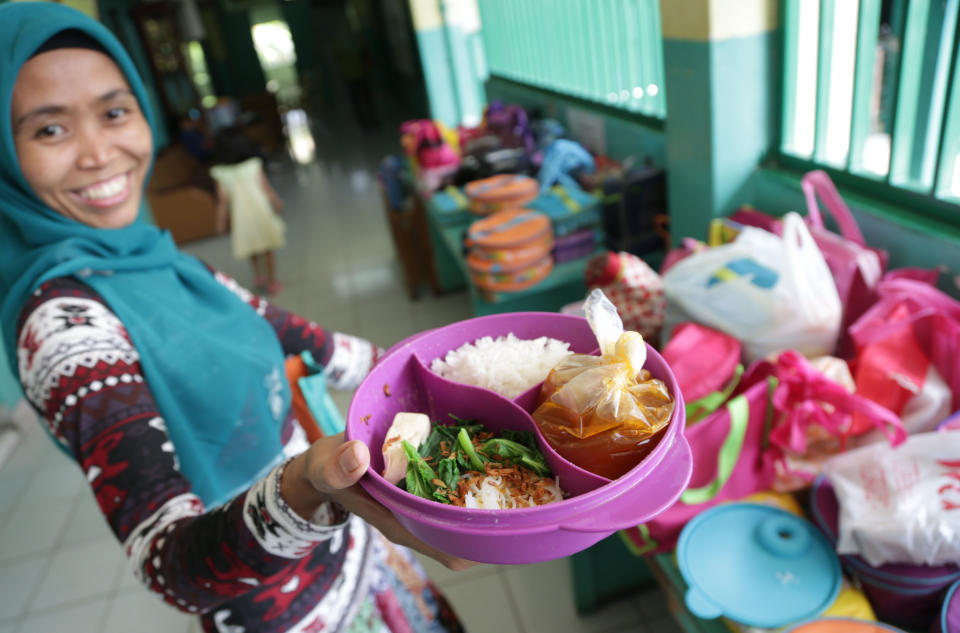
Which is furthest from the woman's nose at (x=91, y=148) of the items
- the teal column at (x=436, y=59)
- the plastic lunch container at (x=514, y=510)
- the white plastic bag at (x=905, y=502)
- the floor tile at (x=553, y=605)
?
the teal column at (x=436, y=59)

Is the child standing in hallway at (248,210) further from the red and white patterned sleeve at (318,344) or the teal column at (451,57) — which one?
the red and white patterned sleeve at (318,344)

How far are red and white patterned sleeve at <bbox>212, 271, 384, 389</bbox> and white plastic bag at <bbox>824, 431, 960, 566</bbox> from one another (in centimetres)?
101

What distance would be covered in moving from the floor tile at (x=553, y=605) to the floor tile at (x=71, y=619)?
5.35ft

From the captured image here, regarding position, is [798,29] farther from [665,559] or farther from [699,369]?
[665,559]

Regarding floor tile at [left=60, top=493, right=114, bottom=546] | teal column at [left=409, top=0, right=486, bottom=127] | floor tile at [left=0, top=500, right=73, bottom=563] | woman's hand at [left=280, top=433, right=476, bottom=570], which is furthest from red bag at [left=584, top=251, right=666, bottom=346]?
teal column at [left=409, top=0, right=486, bottom=127]

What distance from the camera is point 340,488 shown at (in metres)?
0.66

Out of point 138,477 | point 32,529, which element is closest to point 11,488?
point 32,529

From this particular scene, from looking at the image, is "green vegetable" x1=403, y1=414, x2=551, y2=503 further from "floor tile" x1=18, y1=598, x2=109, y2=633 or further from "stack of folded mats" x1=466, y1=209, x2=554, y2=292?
"floor tile" x1=18, y1=598, x2=109, y2=633

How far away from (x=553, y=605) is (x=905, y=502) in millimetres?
1417

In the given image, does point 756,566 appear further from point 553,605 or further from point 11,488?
point 11,488

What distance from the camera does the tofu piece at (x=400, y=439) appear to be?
67cm

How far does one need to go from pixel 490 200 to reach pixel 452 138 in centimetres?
141

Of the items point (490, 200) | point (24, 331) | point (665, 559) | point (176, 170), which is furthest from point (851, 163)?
point (176, 170)

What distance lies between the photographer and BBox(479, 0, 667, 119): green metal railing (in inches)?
106
